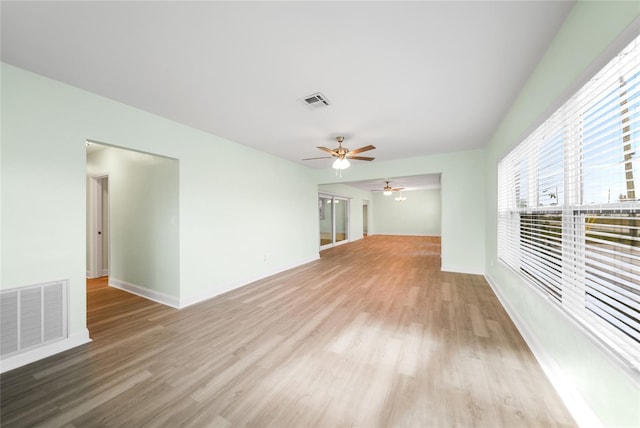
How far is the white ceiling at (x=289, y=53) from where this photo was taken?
146 cm

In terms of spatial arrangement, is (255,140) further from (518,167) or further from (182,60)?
(518,167)

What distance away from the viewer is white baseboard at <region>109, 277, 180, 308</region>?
10.7ft

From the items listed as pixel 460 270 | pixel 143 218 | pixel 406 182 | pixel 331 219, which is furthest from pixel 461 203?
pixel 143 218

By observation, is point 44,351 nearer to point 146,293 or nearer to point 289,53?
point 146,293

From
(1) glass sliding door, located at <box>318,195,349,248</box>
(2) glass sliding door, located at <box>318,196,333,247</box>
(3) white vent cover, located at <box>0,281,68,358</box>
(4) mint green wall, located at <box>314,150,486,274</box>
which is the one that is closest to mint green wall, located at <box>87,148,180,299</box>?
(3) white vent cover, located at <box>0,281,68,358</box>

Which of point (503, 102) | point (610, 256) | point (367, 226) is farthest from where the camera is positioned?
point (367, 226)

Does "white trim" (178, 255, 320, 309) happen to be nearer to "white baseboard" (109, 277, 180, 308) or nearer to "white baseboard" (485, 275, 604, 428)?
"white baseboard" (109, 277, 180, 308)

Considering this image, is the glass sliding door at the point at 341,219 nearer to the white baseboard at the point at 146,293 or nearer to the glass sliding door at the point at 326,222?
the glass sliding door at the point at 326,222

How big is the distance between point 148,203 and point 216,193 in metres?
1.03

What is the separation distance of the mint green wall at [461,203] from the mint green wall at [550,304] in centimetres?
231

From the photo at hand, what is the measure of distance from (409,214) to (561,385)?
1103 centimetres

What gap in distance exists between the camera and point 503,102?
2.66 meters

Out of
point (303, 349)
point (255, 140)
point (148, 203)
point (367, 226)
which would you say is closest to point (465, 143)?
point (255, 140)

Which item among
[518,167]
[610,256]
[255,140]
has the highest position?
[255,140]
